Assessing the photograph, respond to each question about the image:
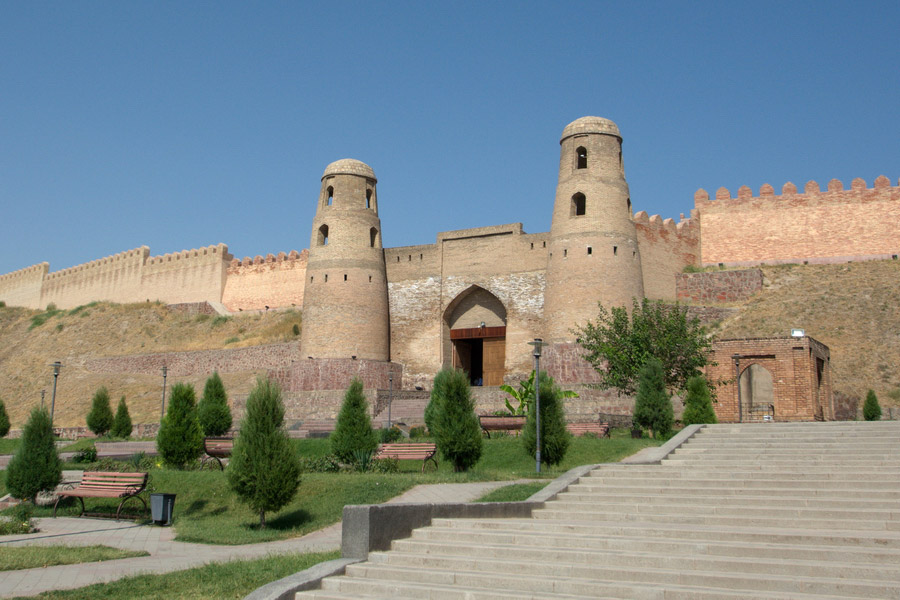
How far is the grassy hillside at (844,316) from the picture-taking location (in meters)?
25.8

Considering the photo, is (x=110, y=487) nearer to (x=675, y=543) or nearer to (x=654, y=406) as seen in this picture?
(x=675, y=543)

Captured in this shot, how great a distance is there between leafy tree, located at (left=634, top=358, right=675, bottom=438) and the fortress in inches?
266

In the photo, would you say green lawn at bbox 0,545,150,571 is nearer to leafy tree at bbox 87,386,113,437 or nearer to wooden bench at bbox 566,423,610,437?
wooden bench at bbox 566,423,610,437

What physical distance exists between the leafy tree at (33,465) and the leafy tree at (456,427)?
573 centimetres

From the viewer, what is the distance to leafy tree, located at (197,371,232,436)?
69.3 ft

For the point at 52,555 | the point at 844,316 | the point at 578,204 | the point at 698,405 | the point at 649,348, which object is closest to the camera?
the point at 52,555

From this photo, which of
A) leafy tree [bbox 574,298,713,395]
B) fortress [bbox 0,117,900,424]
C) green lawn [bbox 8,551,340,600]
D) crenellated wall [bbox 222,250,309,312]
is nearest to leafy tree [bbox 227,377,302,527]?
green lawn [bbox 8,551,340,600]

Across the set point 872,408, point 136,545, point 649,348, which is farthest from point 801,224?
point 136,545

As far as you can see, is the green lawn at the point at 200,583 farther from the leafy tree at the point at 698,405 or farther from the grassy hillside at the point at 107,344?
the grassy hillside at the point at 107,344

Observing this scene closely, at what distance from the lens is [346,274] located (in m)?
30.0

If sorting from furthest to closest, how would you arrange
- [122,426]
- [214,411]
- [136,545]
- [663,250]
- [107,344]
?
[107,344] < [663,250] < [122,426] < [214,411] < [136,545]

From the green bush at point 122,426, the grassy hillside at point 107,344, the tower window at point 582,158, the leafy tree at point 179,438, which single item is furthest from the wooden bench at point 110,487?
the tower window at point 582,158

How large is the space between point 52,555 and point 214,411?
12.5m

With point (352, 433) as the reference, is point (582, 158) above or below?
above
